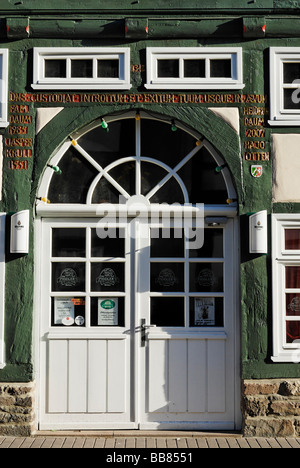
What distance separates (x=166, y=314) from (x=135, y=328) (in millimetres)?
381

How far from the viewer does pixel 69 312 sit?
6.51 metres

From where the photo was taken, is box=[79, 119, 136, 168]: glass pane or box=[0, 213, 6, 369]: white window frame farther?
box=[79, 119, 136, 168]: glass pane

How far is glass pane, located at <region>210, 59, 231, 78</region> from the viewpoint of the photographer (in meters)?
6.55

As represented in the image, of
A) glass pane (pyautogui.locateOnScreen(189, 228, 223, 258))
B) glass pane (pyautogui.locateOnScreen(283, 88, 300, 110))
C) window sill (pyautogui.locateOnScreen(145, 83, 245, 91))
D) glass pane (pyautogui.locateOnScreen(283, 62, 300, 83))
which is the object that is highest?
glass pane (pyautogui.locateOnScreen(283, 62, 300, 83))

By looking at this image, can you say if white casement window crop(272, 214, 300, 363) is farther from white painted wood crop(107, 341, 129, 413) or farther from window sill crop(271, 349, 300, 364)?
white painted wood crop(107, 341, 129, 413)

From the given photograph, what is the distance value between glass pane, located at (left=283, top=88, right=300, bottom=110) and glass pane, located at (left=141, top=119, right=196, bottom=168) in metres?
1.12

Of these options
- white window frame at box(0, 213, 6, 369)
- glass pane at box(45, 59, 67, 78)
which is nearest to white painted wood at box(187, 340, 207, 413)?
white window frame at box(0, 213, 6, 369)

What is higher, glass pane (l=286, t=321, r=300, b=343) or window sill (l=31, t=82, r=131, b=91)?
window sill (l=31, t=82, r=131, b=91)

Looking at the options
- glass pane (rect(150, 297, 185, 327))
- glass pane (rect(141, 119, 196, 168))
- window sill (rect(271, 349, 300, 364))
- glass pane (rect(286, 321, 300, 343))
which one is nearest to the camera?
window sill (rect(271, 349, 300, 364))

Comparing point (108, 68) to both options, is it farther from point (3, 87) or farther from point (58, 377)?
point (58, 377)

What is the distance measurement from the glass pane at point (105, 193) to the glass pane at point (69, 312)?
3.72ft

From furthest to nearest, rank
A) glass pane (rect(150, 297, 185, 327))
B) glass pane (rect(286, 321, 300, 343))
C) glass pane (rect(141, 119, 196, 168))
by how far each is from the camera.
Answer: glass pane (rect(141, 119, 196, 168)) → glass pane (rect(150, 297, 185, 327)) → glass pane (rect(286, 321, 300, 343))

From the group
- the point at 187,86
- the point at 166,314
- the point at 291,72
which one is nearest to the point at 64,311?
the point at 166,314

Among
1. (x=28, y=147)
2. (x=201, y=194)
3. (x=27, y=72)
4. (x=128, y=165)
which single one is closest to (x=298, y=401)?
(x=201, y=194)
